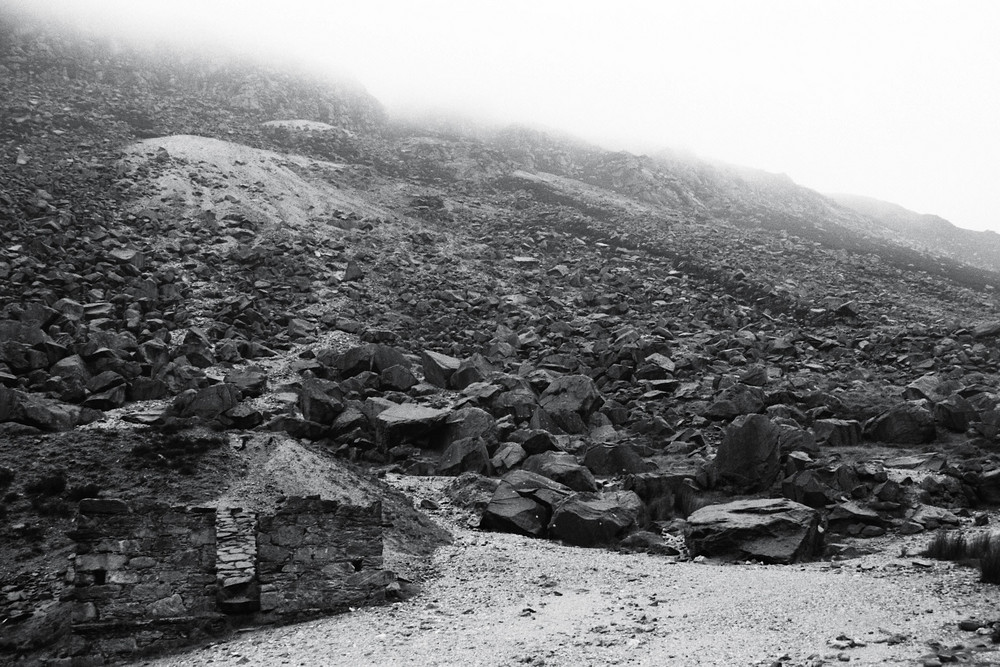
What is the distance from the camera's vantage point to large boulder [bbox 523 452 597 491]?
1502 cm

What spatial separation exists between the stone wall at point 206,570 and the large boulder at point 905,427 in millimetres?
13193

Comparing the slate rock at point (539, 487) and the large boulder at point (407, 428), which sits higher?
the slate rock at point (539, 487)

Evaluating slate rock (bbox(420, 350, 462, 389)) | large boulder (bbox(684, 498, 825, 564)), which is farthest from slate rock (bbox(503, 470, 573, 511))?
slate rock (bbox(420, 350, 462, 389))

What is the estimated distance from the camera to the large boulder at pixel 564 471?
1502 centimetres

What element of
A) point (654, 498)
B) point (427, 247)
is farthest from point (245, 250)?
point (654, 498)

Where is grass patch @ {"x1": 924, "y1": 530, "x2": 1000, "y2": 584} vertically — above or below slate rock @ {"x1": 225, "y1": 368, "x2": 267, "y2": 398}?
above

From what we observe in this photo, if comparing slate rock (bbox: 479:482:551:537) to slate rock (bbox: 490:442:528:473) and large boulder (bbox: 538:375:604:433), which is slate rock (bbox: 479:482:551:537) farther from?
large boulder (bbox: 538:375:604:433)

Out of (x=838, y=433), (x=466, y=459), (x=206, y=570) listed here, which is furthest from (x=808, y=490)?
(x=206, y=570)

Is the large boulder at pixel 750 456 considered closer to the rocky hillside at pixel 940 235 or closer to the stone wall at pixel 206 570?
the stone wall at pixel 206 570

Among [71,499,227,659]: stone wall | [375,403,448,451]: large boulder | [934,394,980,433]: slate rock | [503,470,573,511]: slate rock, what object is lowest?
[375,403,448,451]: large boulder

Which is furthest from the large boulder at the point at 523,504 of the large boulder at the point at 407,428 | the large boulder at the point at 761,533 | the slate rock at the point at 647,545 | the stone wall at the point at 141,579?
the stone wall at the point at 141,579

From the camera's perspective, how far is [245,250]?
3031cm

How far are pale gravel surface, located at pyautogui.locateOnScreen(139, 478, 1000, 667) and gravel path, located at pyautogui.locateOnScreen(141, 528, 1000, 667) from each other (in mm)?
18

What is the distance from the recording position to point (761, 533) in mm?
11883
